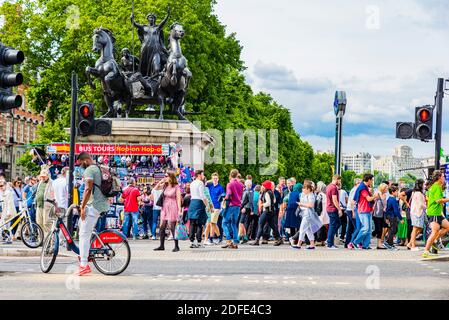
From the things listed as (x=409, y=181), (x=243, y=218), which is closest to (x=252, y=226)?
(x=243, y=218)

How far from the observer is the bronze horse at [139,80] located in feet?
104

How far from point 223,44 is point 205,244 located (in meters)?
30.8

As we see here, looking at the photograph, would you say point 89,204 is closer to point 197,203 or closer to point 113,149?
point 197,203

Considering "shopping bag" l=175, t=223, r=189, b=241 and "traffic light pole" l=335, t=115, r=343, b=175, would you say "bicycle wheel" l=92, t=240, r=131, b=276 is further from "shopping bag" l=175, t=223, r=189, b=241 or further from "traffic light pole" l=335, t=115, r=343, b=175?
"traffic light pole" l=335, t=115, r=343, b=175

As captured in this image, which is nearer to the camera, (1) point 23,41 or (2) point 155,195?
(2) point 155,195

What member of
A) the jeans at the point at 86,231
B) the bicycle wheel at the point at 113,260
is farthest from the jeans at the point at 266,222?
the jeans at the point at 86,231

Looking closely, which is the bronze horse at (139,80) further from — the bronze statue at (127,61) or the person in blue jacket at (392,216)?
the person in blue jacket at (392,216)

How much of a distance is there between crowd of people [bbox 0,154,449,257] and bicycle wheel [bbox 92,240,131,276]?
248 inches

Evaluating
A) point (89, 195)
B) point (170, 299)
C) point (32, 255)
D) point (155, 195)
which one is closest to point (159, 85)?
point (155, 195)

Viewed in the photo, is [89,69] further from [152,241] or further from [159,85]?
[152,241]

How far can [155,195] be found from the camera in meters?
27.2

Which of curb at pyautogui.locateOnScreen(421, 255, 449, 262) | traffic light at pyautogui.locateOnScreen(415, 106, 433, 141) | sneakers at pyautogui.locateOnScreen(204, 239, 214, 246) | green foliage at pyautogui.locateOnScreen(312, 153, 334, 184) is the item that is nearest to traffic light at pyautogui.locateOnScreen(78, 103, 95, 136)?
sneakers at pyautogui.locateOnScreen(204, 239, 214, 246)

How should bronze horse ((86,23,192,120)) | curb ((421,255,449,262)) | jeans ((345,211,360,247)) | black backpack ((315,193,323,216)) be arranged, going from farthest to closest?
bronze horse ((86,23,192,120)) < black backpack ((315,193,323,216)) < jeans ((345,211,360,247)) < curb ((421,255,449,262))

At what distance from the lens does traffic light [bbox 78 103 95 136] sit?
64.4 ft
